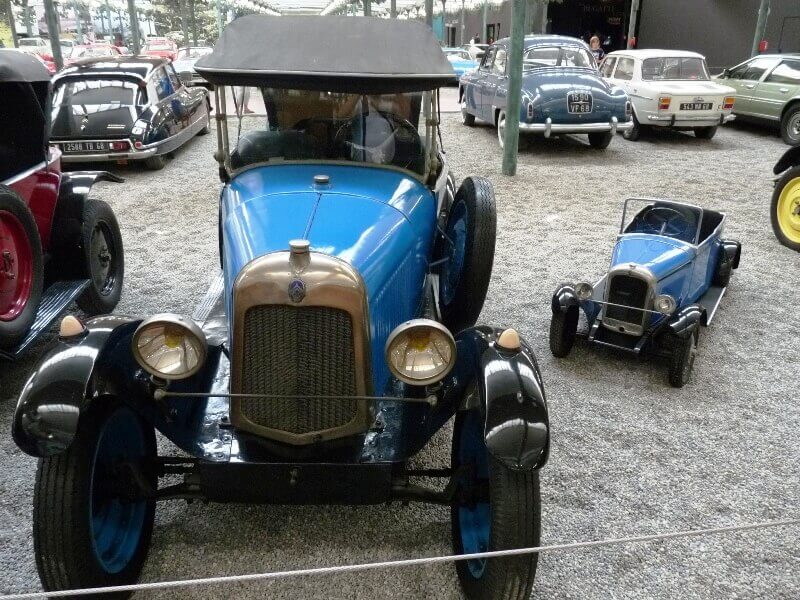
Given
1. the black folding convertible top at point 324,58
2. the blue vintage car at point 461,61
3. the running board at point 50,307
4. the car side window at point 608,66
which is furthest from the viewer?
the blue vintage car at point 461,61

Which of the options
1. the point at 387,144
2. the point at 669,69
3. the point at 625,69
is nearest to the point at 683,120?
the point at 669,69

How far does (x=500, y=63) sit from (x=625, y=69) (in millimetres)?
2390

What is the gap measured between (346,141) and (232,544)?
2103mm

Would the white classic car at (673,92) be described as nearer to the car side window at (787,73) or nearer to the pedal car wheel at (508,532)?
the car side window at (787,73)

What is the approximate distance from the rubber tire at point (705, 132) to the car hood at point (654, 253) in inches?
334

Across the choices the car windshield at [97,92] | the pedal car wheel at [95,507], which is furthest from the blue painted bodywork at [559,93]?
the pedal car wheel at [95,507]

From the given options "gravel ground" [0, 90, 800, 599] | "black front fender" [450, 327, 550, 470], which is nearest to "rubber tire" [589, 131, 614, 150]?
"gravel ground" [0, 90, 800, 599]

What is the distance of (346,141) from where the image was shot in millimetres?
3457

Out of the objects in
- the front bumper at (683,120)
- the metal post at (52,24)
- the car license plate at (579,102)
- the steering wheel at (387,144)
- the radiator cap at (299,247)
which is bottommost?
the front bumper at (683,120)

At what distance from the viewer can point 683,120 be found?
34.8 feet

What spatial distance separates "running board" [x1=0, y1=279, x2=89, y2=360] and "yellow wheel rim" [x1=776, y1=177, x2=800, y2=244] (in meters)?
6.33

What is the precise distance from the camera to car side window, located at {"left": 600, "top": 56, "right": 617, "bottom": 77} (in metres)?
11.9

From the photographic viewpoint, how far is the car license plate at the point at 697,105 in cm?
1046

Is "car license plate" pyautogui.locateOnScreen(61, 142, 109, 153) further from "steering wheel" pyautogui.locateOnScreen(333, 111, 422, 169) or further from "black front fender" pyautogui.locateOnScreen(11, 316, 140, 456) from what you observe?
"black front fender" pyautogui.locateOnScreen(11, 316, 140, 456)
